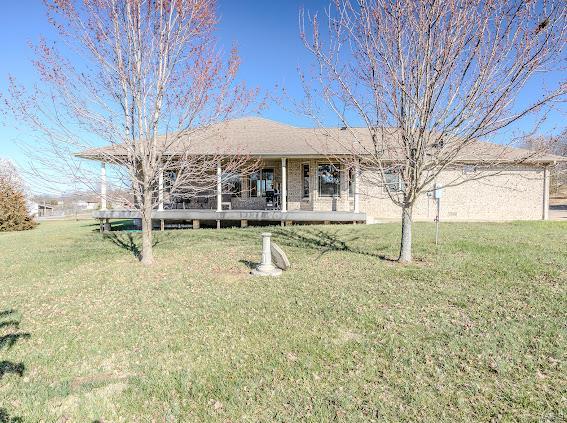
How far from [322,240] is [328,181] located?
20.2 ft

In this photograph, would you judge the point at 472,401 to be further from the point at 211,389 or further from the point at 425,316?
the point at 211,389

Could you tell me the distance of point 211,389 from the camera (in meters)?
3.07

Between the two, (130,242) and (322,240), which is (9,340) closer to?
(130,242)

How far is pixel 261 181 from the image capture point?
1644 cm

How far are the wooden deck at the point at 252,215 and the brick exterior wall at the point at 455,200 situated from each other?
203 centimetres

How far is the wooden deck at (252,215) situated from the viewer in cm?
1369

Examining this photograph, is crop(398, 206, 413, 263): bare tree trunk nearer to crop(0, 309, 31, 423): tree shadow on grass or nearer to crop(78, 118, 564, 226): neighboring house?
crop(0, 309, 31, 423): tree shadow on grass

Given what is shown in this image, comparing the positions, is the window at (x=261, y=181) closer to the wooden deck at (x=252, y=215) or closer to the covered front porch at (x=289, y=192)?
the covered front porch at (x=289, y=192)

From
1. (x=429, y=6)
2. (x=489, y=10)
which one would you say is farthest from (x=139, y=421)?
(x=489, y=10)

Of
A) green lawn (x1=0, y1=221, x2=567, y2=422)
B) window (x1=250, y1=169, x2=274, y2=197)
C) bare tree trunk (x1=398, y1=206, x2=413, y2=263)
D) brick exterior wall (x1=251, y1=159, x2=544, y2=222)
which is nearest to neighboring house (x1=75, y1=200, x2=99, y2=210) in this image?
green lawn (x1=0, y1=221, x2=567, y2=422)

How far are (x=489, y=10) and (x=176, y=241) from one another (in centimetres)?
951

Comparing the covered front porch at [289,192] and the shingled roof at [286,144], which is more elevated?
the shingled roof at [286,144]

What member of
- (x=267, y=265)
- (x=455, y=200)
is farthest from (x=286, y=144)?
(x=267, y=265)

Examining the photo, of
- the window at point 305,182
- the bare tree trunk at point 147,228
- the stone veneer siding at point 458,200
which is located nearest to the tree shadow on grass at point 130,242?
the bare tree trunk at point 147,228
